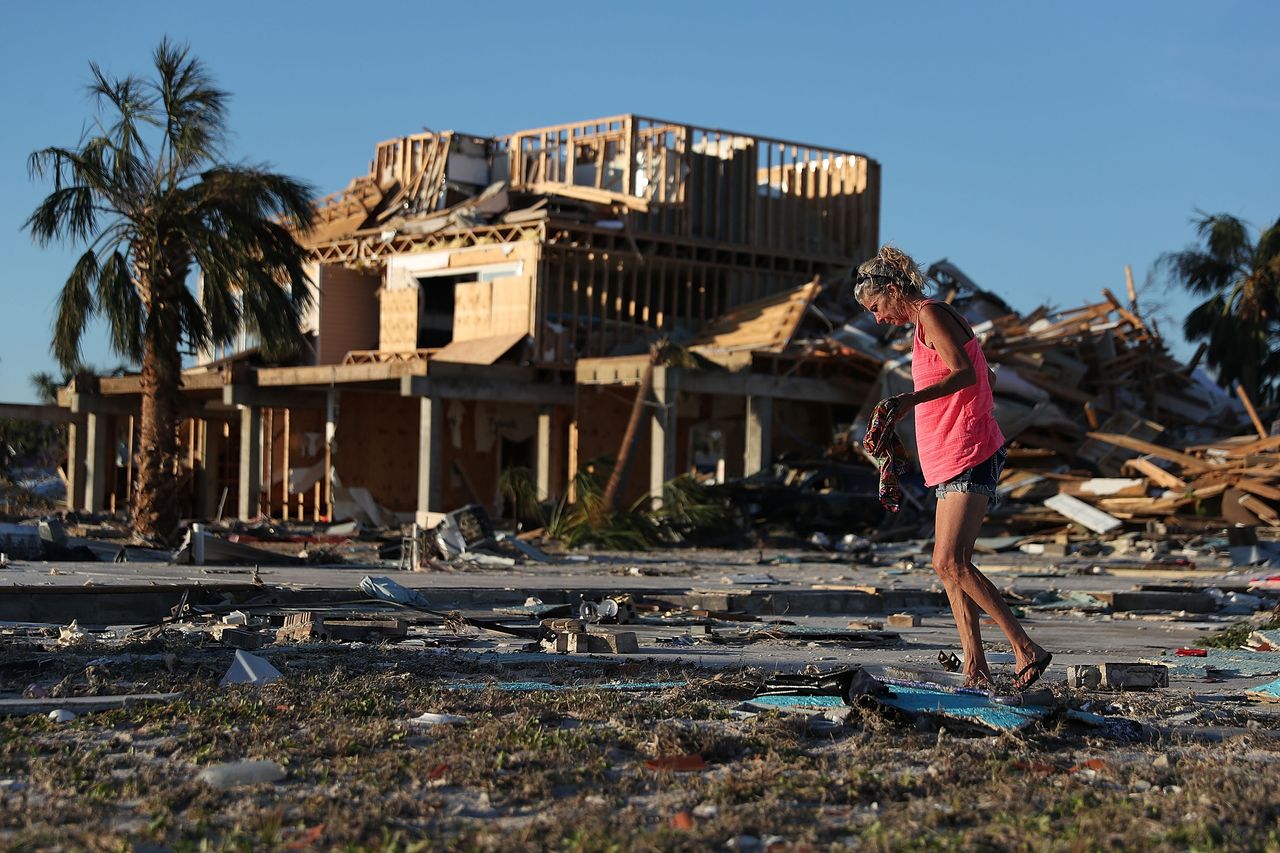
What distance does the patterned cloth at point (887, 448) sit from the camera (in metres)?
6.23

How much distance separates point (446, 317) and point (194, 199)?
46.9ft

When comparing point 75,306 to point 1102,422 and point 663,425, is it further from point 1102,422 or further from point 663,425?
point 1102,422

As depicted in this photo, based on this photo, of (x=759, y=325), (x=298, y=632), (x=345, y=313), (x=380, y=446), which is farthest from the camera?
(x=345, y=313)

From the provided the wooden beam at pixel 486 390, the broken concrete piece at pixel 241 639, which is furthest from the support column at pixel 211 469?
the broken concrete piece at pixel 241 639

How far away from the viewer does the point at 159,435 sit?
873 inches

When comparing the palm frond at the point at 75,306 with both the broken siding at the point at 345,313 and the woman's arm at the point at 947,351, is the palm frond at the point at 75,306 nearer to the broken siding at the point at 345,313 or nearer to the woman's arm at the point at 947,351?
the broken siding at the point at 345,313

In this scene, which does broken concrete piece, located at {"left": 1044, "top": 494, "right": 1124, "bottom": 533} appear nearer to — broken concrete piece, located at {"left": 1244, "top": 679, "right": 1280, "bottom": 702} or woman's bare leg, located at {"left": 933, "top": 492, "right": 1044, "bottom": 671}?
broken concrete piece, located at {"left": 1244, "top": 679, "right": 1280, "bottom": 702}

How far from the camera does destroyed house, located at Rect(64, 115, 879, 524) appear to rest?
31.4 m

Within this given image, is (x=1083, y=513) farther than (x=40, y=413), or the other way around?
(x=40, y=413)

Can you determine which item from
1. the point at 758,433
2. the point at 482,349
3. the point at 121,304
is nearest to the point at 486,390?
the point at 482,349

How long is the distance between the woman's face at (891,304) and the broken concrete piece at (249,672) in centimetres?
298

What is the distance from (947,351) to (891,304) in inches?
13.6

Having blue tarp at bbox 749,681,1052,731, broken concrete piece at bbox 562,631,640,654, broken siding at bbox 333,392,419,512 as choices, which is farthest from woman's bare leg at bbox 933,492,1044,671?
broken siding at bbox 333,392,419,512

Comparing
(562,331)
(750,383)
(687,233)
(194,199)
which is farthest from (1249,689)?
(687,233)
